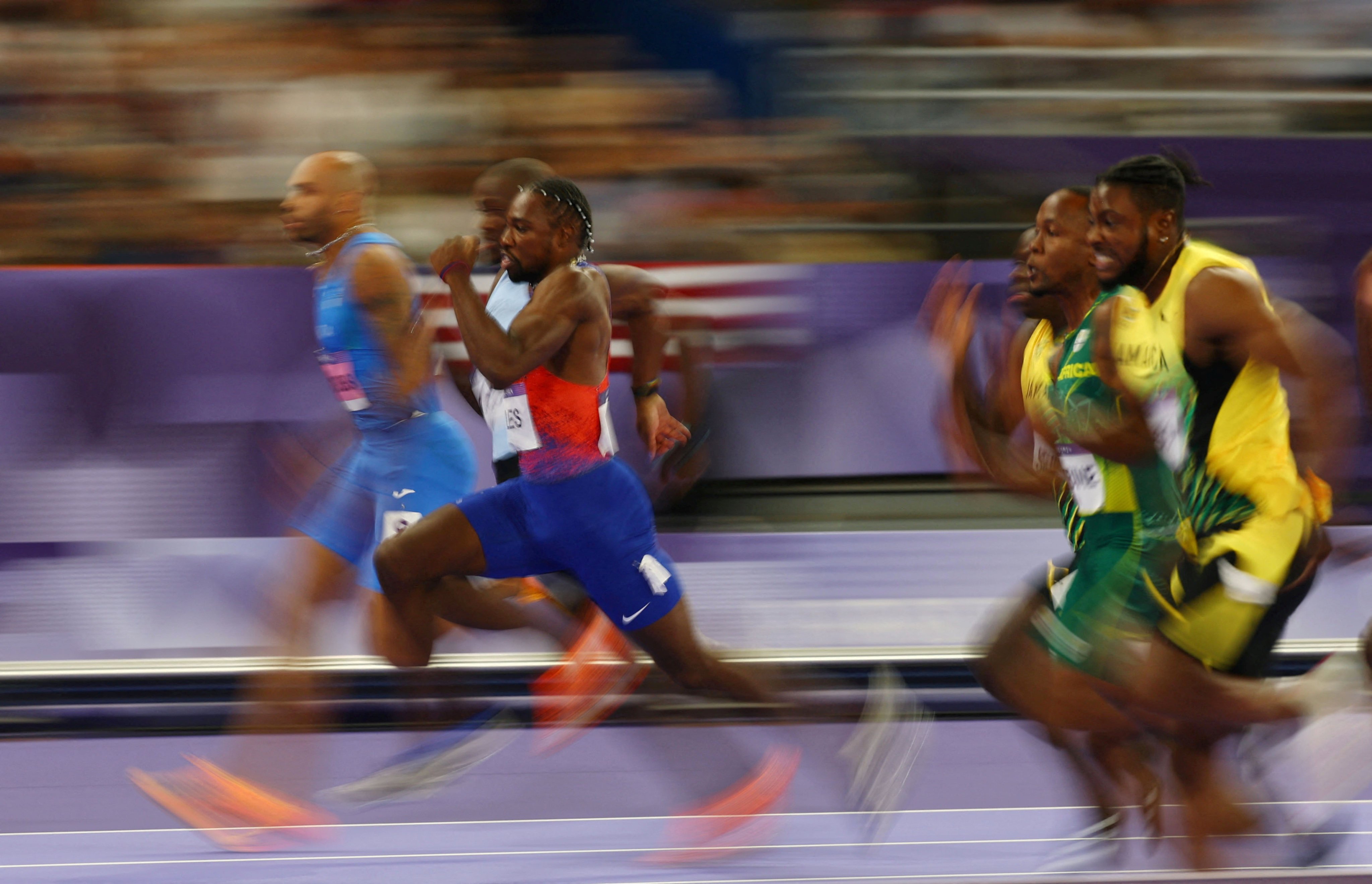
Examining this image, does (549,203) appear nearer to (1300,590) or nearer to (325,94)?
(1300,590)

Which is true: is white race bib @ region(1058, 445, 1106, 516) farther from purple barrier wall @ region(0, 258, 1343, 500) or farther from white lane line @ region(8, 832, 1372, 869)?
purple barrier wall @ region(0, 258, 1343, 500)

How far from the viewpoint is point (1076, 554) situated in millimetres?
3594

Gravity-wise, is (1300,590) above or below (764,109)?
below

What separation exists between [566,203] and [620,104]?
292 cm

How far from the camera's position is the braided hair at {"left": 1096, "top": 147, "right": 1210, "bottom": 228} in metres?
3.42

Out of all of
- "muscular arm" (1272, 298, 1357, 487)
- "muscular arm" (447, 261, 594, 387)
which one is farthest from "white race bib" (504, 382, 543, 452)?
"muscular arm" (1272, 298, 1357, 487)

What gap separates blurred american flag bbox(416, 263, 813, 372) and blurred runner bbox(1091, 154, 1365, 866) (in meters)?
3.23

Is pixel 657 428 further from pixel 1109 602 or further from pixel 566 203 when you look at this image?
pixel 1109 602

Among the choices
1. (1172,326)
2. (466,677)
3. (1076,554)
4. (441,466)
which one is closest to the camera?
(1172,326)

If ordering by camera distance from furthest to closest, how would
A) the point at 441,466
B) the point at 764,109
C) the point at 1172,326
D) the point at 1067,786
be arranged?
1. the point at 764,109
2. the point at 1067,786
3. the point at 441,466
4. the point at 1172,326

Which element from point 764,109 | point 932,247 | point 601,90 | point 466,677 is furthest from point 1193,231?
point 466,677

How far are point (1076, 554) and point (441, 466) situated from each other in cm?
160

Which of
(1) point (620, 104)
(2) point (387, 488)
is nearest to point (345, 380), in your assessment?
(2) point (387, 488)

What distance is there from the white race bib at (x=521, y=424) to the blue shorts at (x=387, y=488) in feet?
1.22
